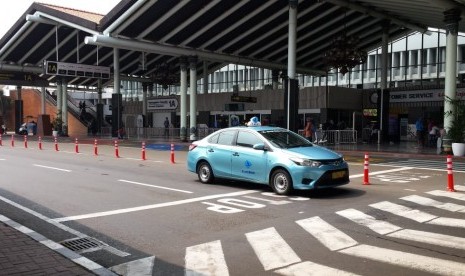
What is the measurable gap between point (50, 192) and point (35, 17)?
89.6 ft

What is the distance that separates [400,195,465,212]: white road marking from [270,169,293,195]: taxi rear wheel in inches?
99.6

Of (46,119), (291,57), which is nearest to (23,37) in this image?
(46,119)

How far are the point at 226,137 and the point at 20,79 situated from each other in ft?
128

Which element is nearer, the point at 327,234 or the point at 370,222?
the point at 327,234

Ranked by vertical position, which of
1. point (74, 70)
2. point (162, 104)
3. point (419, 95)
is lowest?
point (162, 104)

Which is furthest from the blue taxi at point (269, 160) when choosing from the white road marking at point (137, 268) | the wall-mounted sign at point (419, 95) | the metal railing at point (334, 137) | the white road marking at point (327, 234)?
the wall-mounted sign at point (419, 95)

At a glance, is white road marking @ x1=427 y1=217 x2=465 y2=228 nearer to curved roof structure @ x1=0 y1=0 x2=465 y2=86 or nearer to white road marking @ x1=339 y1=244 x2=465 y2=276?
white road marking @ x1=339 y1=244 x2=465 y2=276

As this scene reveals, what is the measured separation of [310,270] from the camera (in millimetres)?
5617

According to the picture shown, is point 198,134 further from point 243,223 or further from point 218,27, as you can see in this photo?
point 243,223

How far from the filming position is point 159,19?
27750 millimetres

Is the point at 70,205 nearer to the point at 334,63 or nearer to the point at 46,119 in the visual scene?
the point at 334,63

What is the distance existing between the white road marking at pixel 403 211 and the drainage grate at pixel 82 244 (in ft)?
17.5

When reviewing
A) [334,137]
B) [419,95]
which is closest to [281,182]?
[334,137]

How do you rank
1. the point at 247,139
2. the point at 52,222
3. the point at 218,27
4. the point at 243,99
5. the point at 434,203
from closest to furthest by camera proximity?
the point at 52,222
the point at 434,203
the point at 247,139
the point at 218,27
the point at 243,99
